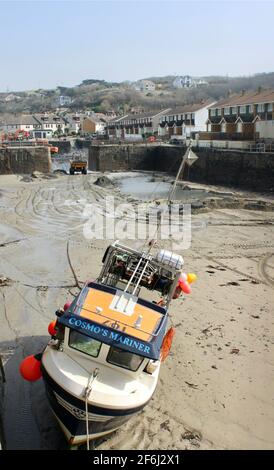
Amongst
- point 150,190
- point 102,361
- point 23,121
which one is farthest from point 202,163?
point 23,121

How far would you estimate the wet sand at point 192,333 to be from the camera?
775 cm

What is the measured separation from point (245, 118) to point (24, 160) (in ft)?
77.2

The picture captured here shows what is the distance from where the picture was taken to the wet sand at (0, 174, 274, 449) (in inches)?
305

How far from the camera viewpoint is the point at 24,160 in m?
45.1

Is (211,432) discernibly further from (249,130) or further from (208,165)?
(249,130)

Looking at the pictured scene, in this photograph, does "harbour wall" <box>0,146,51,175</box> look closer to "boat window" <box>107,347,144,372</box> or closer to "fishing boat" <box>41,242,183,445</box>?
"fishing boat" <box>41,242,183,445</box>

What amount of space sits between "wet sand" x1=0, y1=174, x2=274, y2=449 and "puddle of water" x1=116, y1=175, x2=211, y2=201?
7771 millimetres

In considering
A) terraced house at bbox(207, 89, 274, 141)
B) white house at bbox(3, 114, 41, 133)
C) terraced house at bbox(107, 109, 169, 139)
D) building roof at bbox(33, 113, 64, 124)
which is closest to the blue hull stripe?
terraced house at bbox(207, 89, 274, 141)

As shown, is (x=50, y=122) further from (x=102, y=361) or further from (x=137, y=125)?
(x=102, y=361)

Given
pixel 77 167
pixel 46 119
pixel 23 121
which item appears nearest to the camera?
pixel 77 167

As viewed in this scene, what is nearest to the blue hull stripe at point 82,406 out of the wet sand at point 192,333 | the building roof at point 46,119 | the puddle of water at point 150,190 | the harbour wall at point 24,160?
the wet sand at point 192,333

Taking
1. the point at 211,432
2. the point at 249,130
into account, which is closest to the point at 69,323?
the point at 211,432

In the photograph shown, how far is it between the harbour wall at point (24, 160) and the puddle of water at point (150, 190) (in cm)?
851

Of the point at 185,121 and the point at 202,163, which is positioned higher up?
the point at 185,121
